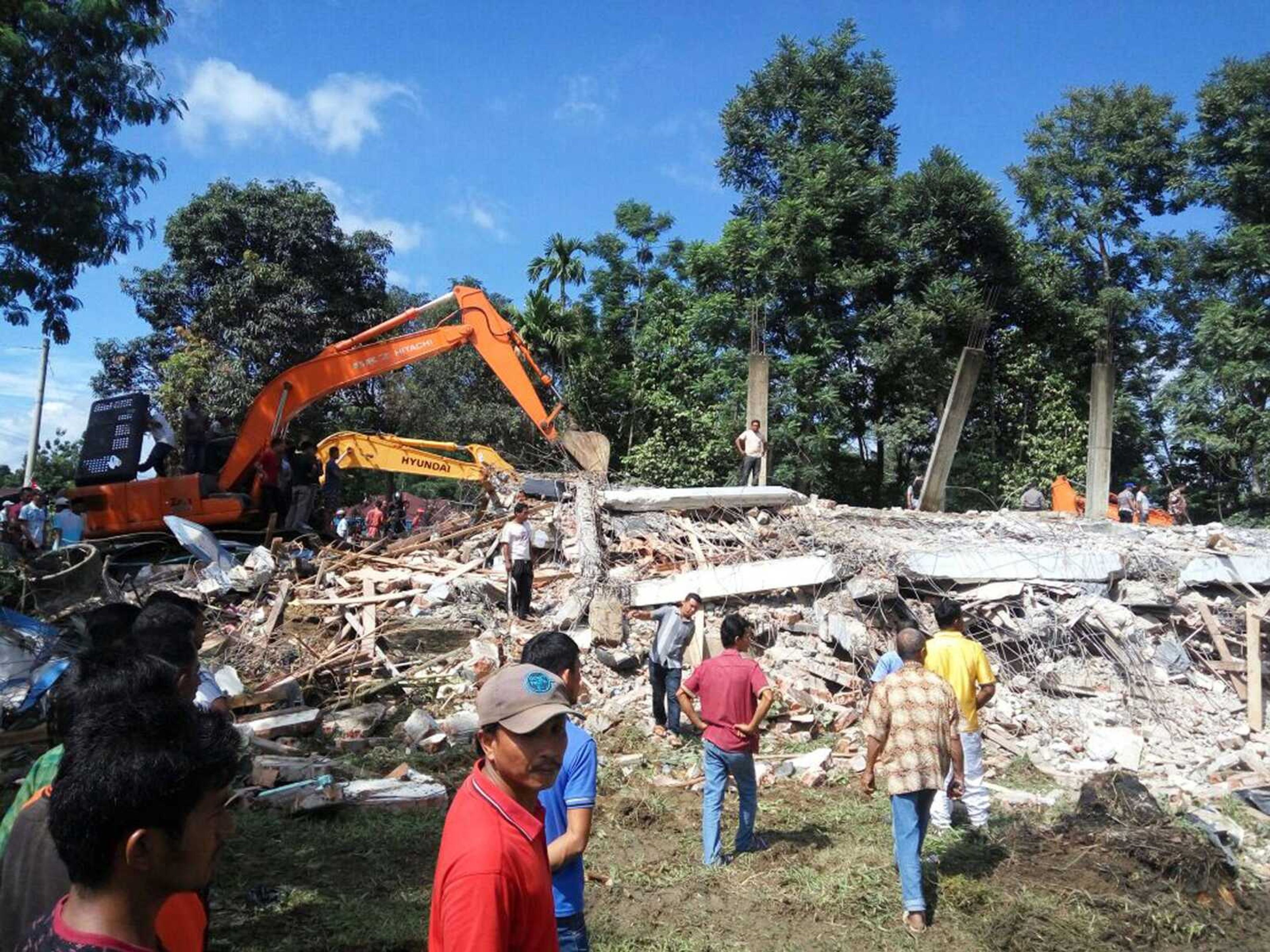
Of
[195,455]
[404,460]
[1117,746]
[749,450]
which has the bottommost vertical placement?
[1117,746]

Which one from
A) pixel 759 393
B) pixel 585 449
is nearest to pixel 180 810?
pixel 585 449

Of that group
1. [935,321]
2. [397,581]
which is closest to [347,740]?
[397,581]

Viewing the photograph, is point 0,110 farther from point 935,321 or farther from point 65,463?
point 65,463

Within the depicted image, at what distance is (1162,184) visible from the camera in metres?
22.1

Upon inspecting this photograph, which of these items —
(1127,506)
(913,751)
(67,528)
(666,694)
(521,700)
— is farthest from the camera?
(1127,506)

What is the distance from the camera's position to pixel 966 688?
5773mm

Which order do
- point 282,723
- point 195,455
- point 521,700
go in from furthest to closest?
point 195,455 → point 282,723 → point 521,700

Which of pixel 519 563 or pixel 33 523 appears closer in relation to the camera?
pixel 519 563

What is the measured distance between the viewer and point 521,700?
2152 mm

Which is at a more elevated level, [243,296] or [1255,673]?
[243,296]

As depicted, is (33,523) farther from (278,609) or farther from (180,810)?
(180,810)

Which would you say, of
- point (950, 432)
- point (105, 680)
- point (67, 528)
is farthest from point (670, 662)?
point (950, 432)

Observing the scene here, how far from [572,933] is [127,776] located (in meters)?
1.86

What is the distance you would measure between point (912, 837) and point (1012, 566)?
21.5ft
